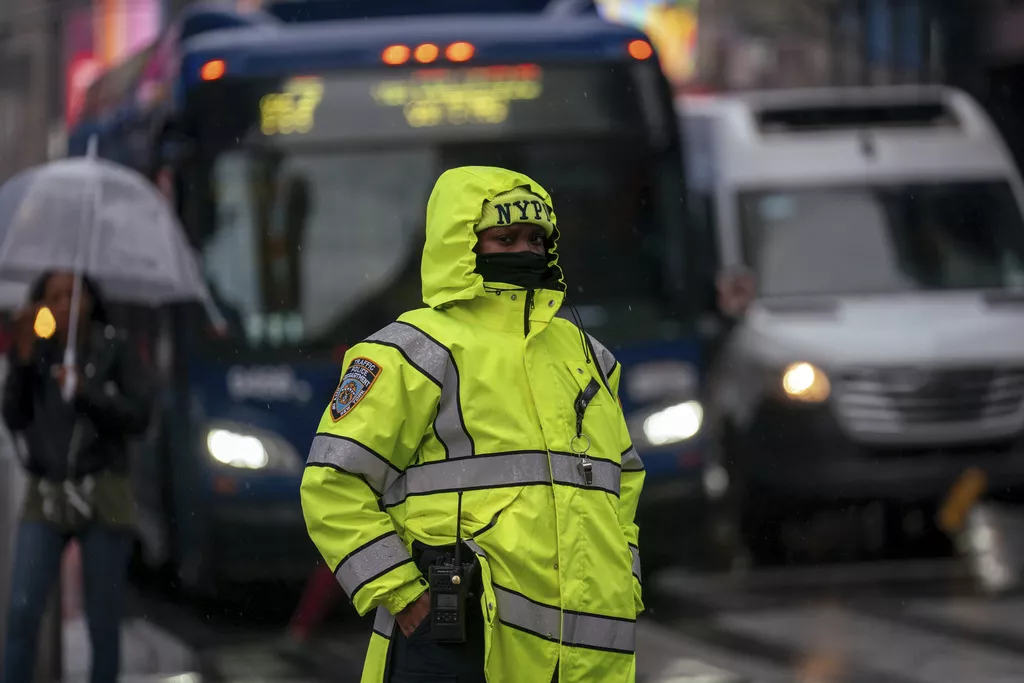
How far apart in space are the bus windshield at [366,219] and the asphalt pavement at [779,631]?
134 cm

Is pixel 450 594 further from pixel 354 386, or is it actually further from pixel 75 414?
pixel 75 414

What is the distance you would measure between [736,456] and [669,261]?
2463 mm

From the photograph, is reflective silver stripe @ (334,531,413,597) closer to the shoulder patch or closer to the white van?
the shoulder patch

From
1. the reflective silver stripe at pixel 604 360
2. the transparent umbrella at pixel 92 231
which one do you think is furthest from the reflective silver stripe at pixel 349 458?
the transparent umbrella at pixel 92 231

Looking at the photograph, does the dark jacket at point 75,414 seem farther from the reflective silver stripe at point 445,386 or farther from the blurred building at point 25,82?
the reflective silver stripe at point 445,386

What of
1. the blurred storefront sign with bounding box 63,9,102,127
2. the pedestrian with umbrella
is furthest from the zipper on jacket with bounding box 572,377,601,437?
the blurred storefront sign with bounding box 63,9,102,127

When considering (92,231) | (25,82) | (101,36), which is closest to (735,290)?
(92,231)

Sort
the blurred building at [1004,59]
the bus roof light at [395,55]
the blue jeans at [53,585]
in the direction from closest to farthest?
the blue jeans at [53,585], the bus roof light at [395,55], the blurred building at [1004,59]

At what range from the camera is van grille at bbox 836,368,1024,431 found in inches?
387

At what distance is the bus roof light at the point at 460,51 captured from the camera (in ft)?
27.2

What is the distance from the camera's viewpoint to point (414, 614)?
3.67 m

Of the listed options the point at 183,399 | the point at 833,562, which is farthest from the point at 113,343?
the point at 833,562

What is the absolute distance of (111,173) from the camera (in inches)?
271

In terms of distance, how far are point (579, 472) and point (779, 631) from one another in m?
4.42
